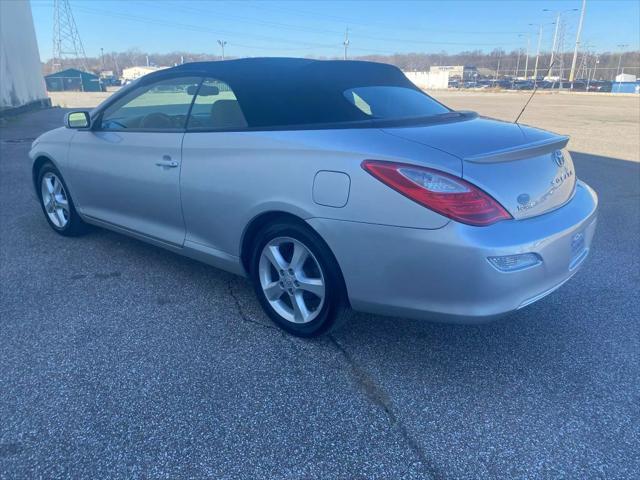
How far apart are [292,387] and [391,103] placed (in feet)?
6.02

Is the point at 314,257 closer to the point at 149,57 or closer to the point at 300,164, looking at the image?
the point at 300,164

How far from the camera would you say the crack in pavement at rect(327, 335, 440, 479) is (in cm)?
209

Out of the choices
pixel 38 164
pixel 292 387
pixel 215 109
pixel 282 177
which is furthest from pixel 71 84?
pixel 292 387

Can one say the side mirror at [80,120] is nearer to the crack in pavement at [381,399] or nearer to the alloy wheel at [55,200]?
the alloy wheel at [55,200]

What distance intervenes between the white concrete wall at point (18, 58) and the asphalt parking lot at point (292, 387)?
643 inches

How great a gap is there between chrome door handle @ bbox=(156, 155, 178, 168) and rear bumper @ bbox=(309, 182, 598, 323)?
1289 millimetres

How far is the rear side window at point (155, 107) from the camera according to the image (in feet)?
11.7

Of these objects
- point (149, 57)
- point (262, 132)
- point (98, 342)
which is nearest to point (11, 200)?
point (98, 342)

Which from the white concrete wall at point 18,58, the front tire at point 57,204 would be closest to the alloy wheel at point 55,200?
the front tire at point 57,204

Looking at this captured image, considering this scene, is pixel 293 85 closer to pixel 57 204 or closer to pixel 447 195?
pixel 447 195

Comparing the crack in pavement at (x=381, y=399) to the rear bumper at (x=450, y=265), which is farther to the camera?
the rear bumper at (x=450, y=265)

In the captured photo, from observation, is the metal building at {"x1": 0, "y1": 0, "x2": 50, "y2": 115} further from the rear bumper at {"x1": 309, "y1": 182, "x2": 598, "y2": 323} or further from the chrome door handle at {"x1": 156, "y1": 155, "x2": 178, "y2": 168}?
the rear bumper at {"x1": 309, "y1": 182, "x2": 598, "y2": 323}

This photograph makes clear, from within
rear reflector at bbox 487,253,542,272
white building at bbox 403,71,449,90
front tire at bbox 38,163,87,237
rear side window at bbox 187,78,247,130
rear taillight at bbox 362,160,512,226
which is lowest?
white building at bbox 403,71,449,90

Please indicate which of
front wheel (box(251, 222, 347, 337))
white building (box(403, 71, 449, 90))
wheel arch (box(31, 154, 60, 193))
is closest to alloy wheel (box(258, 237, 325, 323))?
front wheel (box(251, 222, 347, 337))
